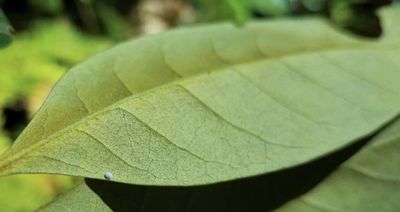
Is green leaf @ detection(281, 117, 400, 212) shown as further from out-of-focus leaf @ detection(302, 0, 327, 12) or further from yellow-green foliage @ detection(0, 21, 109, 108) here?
out-of-focus leaf @ detection(302, 0, 327, 12)

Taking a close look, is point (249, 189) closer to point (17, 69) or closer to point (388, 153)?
point (388, 153)

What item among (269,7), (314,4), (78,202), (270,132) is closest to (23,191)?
(78,202)

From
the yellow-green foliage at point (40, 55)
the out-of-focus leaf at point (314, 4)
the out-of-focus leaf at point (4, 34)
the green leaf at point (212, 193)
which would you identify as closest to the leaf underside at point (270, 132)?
the green leaf at point (212, 193)

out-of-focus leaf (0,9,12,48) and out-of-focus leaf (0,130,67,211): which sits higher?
out-of-focus leaf (0,9,12,48)

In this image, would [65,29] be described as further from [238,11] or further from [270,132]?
[270,132]

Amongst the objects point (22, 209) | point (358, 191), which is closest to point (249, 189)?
point (358, 191)

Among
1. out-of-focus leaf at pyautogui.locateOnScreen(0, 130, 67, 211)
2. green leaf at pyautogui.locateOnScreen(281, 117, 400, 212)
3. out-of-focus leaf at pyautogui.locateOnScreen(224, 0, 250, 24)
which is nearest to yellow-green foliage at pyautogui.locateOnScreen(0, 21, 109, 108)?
out-of-focus leaf at pyautogui.locateOnScreen(0, 130, 67, 211)

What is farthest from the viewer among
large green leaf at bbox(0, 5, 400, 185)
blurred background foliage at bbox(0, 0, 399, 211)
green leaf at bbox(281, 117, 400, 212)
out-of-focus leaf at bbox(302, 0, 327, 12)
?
out-of-focus leaf at bbox(302, 0, 327, 12)

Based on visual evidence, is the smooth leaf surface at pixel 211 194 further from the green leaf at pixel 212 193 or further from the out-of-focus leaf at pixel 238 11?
the out-of-focus leaf at pixel 238 11
